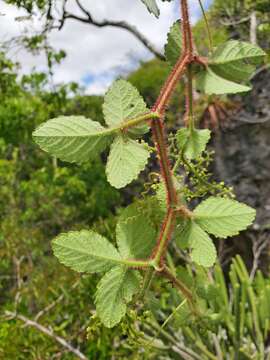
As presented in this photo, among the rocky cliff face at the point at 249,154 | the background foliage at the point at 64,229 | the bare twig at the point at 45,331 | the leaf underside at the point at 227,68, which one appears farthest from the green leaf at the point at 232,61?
the rocky cliff face at the point at 249,154

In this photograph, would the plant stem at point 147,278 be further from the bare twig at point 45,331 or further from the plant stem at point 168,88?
the bare twig at point 45,331

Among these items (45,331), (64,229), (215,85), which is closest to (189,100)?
(215,85)

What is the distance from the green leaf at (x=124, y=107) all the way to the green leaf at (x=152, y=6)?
0.04m

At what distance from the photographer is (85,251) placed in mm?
278

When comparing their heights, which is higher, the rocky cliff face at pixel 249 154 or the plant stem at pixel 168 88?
the plant stem at pixel 168 88

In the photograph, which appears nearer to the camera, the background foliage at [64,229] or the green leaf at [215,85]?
the green leaf at [215,85]

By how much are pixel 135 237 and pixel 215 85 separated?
0.09 meters

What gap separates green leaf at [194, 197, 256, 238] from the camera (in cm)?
29

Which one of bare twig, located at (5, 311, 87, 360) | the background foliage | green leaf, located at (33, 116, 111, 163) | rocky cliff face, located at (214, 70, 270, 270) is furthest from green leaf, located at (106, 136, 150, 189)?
rocky cliff face, located at (214, 70, 270, 270)

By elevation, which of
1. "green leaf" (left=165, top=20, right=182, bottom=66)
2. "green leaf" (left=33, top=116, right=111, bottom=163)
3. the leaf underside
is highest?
"green leaf" (left=165, top=20, right=182, bottom=66)

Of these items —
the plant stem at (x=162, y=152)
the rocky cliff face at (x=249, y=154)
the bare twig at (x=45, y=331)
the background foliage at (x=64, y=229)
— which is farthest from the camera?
the rocky cliff face at (x=249, y=154)

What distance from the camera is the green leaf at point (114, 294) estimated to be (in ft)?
0.88

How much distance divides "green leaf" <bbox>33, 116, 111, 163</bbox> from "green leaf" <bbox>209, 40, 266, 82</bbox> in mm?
72

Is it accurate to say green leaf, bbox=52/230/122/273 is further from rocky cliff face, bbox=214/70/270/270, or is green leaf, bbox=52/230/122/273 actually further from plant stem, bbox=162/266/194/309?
rocky cliff face, bbox=214/70/270/270
